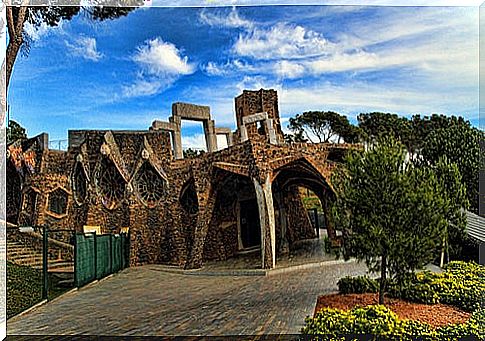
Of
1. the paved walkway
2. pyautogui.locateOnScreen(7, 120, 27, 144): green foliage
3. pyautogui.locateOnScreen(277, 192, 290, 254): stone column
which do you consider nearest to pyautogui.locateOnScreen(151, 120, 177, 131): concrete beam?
pyautogui.locateOnScreen(277, 192, 290, 254): stone column

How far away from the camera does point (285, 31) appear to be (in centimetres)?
1362

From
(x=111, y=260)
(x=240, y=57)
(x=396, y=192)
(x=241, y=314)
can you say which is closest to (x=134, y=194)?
(x=111, y=260)

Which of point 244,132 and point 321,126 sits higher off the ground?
point 321,126

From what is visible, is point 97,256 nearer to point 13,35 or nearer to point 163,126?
point 13,35

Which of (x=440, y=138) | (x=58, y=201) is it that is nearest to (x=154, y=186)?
(x=58, y=201)

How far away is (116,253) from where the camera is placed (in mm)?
14586

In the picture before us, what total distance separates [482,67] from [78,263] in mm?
8367

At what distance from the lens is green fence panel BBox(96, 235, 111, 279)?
12329 mm

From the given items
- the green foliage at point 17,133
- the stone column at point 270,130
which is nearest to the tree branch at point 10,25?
the stone column at point 270,130

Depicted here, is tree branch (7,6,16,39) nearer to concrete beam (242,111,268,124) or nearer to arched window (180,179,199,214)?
arched window (180,179,199,214)

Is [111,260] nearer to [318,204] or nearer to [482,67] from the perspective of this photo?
[482,67]

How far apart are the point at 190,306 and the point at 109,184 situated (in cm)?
990

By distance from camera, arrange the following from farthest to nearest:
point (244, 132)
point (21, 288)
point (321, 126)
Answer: point (321, 126) < point (244, 132) < point (21, 288)

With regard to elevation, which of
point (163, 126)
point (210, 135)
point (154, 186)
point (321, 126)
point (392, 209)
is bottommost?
point (392, 209)
